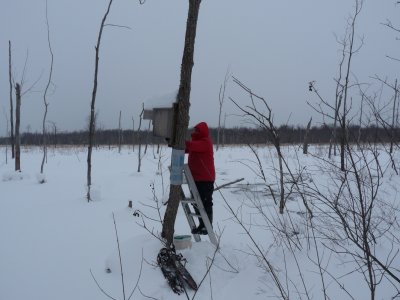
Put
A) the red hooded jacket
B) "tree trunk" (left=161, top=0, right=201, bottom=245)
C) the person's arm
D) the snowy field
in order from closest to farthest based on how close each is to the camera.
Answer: the snowy field, "tree trunk" (left=161, top=0, right=201, bottom=245), the person's arm, the red hooded jacket

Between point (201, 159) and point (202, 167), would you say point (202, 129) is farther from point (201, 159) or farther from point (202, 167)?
point (202, 167)

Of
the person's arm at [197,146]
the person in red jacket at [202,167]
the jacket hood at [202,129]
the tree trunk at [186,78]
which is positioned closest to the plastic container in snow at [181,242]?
the tree trunk at [186,78]

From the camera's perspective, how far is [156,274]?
3842 mm

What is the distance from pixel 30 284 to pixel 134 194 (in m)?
4.94

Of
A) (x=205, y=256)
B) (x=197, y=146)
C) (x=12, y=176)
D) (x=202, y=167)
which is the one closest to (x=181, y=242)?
(x=205, y=256)

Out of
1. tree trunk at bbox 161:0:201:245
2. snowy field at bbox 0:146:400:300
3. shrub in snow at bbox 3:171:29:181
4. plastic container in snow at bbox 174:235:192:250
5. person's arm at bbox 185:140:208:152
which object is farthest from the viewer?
shrub in snow at bbox 3:171:29:181

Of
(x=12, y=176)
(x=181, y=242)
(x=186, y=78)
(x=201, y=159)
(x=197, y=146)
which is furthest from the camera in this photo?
(x=12, y=176)

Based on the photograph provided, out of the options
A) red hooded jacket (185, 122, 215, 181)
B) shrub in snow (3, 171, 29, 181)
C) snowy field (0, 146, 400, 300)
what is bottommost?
shrub in snow (3, 171, 29, 181)

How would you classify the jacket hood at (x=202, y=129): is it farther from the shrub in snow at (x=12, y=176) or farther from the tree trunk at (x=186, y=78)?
the shrub in snow at (x=12, y=176)

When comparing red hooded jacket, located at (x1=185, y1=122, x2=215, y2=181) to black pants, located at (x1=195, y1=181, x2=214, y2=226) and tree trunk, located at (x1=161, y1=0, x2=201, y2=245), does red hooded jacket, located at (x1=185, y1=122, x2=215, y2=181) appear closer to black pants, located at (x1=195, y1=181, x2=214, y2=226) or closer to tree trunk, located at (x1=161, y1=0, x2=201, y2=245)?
black pants, located at (x1=195, y1=181, x2=214, y2=226)

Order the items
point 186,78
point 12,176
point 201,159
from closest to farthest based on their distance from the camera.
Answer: point 186,78
point 201,159
point 12,176

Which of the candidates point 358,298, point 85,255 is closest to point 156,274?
point 85,255

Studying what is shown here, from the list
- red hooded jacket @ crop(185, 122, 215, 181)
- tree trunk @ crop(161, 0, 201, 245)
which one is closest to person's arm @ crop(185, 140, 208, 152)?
red hooded jacket @ crop(185, 122, 215, 181)

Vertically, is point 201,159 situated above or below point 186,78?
below
